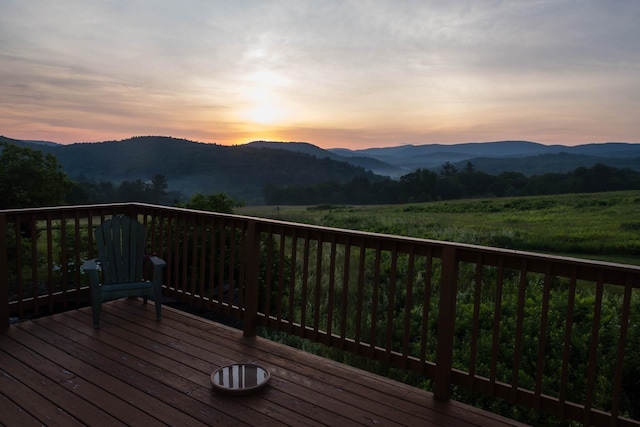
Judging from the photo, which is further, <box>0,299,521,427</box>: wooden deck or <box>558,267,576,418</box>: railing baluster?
<box>0,299,521,427</box>: wooden deck

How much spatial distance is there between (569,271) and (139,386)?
8.58ft

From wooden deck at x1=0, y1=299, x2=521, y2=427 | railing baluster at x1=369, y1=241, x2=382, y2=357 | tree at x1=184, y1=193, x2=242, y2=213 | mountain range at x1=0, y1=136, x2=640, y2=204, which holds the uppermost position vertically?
mountain range at x1=0, y1=136, x2=640, y2=204

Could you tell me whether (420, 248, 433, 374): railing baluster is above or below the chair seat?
above

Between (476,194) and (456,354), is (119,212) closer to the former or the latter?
(456,354)

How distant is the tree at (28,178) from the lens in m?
10.5

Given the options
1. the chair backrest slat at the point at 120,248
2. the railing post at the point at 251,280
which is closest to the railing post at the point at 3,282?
the chair backrest slat at the point at 120,248

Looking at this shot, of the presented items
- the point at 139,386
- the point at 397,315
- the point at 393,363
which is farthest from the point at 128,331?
the point at 397,315

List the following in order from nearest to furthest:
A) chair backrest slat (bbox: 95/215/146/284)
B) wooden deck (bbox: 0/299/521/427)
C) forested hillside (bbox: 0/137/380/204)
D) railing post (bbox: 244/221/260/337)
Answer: wooden deck (bbox: 0/299/521/427) → railing post (bbox: 244/221/260/337) → chair backrest slat (bbox: 95/215/146/284) → forested hillside (bbox: 0/137/380/204)

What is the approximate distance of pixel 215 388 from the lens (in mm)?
2584

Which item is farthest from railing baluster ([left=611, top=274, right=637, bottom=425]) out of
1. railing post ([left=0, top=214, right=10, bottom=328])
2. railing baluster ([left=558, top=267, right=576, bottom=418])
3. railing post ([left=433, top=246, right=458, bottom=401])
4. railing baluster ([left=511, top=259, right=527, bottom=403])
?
railing post ([left=0, top=214, right=10, bottom=328])

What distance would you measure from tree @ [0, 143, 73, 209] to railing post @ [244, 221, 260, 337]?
9649 millimetres

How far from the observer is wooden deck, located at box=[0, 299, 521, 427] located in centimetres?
231

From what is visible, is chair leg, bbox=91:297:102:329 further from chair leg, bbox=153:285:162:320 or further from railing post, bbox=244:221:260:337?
railing post, bbox=244:221:260:337

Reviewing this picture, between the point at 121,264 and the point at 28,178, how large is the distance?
29.5ft
